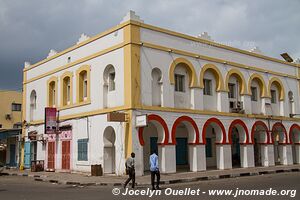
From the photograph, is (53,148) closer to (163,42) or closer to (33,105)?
(33,105)

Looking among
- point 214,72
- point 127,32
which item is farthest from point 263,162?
point 127,32

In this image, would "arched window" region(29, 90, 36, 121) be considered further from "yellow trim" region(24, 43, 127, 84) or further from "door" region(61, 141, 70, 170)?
"door" region(61, 141, 70, 170)

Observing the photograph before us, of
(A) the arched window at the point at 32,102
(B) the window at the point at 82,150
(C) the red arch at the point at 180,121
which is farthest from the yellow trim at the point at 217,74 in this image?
(A) the arched window at the point at 32,102

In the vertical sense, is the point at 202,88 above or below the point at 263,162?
above

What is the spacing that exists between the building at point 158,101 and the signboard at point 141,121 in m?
0.05

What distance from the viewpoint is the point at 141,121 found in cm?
2092

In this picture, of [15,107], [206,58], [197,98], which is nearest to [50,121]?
[197,98]

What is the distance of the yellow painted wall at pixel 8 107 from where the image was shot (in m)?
45.5

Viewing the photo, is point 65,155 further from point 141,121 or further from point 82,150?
point 141,121

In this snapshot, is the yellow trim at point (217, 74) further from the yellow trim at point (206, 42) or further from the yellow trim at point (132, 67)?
the yellow trim at point (132, 67)

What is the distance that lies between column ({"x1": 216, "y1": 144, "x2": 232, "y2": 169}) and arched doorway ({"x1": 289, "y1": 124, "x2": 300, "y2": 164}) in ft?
27.9

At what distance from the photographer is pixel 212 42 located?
26516mm

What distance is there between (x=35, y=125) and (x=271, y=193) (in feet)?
69.8

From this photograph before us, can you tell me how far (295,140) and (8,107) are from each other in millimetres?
31170
